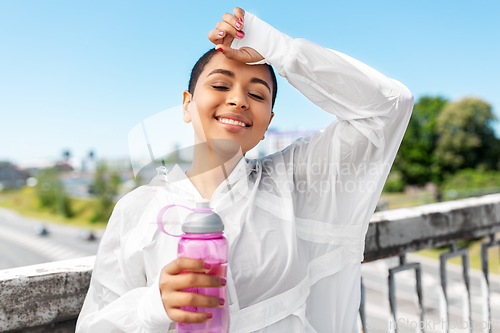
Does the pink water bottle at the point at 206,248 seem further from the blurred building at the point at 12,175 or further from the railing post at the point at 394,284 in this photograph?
the blurred building at the point at 12,175

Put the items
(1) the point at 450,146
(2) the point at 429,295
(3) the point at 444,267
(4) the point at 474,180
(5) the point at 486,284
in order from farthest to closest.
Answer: (1) the point at 450,146 → (4) the point at 474,180 → (2) the point at 429,295 → (5) the point at 486,284 → (3) the point at 444,267

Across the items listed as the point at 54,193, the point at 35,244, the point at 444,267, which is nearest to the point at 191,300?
the point at 444,267

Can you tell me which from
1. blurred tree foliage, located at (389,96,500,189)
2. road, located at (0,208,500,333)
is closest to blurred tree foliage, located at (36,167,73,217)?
road, located at (0,208,500,333)

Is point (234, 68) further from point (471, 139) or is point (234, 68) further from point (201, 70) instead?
point (471, 139)

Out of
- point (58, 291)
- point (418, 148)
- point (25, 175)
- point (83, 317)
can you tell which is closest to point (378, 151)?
point (83, 317)

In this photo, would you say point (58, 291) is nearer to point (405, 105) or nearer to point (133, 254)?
point (133, 254)

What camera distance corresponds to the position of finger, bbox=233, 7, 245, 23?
49.8 inches

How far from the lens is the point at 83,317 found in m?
1.21

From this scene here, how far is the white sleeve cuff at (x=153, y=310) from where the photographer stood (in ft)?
3.22

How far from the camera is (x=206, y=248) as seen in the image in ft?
3.22

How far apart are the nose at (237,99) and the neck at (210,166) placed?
0.49 feet

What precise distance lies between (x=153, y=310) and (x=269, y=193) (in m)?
0.57

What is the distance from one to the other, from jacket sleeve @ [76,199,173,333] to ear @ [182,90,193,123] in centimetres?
Answer: 37

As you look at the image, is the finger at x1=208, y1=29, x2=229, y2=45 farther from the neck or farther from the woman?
the neck
